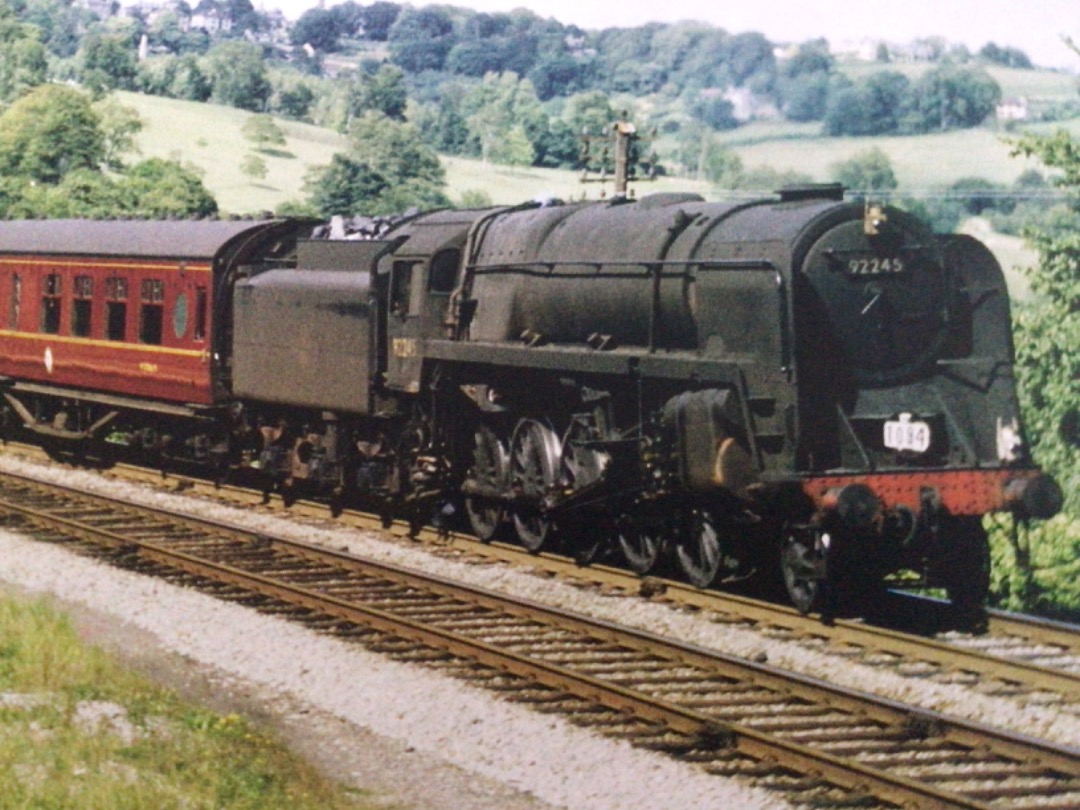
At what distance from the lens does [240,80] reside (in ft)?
337

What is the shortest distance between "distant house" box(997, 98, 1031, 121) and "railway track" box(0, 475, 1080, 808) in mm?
26511

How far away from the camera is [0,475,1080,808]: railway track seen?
7.86 meters

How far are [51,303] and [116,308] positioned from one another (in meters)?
1.97

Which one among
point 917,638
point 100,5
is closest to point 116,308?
Result: point 917,638

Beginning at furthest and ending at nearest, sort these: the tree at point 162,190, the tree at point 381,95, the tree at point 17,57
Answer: the tree at point 17,57 < the tree at point 381,95 < the tree at point 162,190

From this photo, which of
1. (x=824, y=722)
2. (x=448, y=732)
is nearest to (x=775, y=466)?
(x=824, y=722)

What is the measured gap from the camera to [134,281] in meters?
20.3

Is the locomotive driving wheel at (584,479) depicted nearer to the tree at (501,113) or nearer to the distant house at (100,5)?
the tree at (501,113)

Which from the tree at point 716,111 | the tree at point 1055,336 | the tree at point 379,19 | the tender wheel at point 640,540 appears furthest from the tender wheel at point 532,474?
the tree at point 379,19

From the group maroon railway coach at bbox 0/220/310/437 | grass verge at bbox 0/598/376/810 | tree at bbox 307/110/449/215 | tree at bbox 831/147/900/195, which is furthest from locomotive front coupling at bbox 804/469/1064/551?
tree at bbox 307/110/449/215

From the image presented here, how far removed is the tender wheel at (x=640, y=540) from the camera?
43.7ft

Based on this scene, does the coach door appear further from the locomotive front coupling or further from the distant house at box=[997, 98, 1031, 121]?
the distant house at box=[997, 98, 1031, 121]

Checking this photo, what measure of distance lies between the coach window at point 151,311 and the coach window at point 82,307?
1347 millimetres

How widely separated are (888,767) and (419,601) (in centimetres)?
527
